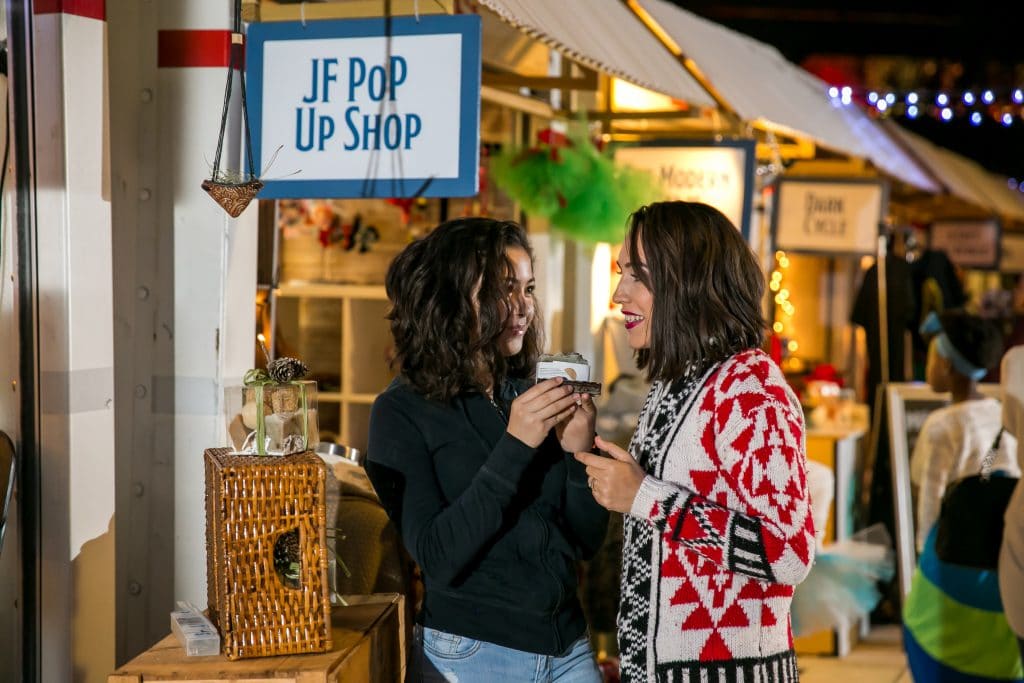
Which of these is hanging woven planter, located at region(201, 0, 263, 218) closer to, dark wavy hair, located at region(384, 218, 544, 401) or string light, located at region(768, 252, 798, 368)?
dark wavy hair, located at region(384, 218, 544, 401)

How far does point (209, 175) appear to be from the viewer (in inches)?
124

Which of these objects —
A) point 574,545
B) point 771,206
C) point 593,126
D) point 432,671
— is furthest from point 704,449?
point 771,206

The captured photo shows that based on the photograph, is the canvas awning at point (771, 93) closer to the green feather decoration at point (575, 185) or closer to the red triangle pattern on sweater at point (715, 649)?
the green feather decoration at point (575, 185)

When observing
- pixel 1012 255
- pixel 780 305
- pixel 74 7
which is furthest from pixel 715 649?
pixel 1012 255

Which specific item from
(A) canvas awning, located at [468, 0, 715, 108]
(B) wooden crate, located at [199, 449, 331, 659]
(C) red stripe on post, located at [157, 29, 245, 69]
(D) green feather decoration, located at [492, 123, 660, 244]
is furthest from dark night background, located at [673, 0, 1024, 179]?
(B) wooden crate, located at [199, 449, 331, 659]

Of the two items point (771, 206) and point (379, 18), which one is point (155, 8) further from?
point (771, 206)

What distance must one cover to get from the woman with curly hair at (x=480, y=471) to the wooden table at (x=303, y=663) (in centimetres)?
12

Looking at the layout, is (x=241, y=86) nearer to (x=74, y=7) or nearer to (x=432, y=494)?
(x=74, y=7)

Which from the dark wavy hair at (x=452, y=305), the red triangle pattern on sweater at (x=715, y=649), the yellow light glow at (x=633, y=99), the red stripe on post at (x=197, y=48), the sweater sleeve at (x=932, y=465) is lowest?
the sweater sleeve at (x=932, y=465)

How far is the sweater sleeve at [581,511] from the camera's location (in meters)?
2.46

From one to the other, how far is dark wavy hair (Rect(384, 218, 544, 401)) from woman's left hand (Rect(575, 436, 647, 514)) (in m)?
0.38

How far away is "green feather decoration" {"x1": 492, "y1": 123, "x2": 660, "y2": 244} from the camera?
5957 mm

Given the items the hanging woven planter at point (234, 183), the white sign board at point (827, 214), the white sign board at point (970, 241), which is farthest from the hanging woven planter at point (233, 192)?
the white sign board at point (970, 241)

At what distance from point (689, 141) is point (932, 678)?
3.29 metres
